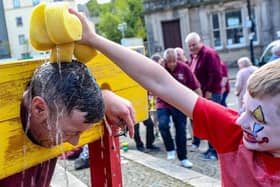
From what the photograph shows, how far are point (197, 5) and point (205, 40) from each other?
1.95 m

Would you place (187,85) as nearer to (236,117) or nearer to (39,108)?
(236,117)

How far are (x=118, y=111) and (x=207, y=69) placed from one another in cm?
496

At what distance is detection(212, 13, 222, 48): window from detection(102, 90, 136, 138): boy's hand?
1045 inches

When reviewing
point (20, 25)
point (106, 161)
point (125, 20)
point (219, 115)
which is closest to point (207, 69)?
point (20, 25)

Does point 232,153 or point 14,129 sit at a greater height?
point 14,129

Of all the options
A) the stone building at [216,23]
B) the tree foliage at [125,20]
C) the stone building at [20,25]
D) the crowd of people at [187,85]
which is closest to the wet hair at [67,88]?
the stone building at [20,25]

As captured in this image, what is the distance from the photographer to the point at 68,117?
1.90 meters

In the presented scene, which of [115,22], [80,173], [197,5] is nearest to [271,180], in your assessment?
[80,173]

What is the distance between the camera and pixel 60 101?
1.87 metres

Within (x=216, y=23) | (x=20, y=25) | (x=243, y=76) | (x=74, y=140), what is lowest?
(x=243, y=76)

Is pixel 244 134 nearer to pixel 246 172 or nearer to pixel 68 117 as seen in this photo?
pixel 246 172

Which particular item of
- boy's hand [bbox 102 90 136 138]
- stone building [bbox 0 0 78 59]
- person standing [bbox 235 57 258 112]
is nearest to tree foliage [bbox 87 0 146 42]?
person standing [bbox 235 57 258 112]

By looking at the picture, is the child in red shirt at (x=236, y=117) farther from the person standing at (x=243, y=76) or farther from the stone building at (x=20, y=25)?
the person standing at (x=243, y=76)

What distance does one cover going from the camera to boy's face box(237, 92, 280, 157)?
6.32 ft
